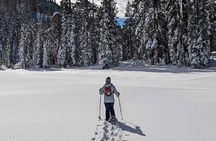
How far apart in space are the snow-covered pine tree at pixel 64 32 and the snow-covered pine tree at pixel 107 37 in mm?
11201

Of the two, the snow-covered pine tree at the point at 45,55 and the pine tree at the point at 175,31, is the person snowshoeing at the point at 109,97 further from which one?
the snow-covered pine tree at the point at 45,55

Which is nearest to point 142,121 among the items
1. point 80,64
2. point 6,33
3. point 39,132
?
point 39,132

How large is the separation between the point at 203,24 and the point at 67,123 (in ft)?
117

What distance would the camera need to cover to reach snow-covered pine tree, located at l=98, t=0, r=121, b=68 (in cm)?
5362

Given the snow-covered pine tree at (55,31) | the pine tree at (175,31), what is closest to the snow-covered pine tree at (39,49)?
the snow-covered pine tree at (55,31)

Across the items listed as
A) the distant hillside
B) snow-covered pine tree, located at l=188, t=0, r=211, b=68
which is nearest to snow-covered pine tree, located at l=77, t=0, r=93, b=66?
snow-covered pine tree, located at l=188, t=0, r=211, b=68

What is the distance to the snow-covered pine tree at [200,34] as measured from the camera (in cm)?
4394

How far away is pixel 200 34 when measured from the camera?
145 ft

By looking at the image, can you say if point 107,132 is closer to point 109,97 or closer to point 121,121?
point 121,121

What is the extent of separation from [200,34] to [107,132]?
36.2m

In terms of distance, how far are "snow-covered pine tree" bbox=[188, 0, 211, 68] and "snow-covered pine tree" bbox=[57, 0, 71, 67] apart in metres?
26.7

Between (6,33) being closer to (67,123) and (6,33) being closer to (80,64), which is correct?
(80,64)

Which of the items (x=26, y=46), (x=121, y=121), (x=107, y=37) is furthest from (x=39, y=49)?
(x=121, y=121)

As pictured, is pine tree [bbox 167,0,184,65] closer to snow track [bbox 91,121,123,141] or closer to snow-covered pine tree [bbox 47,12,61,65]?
snow-covered pine tree [bbox 47,12,61,65]
